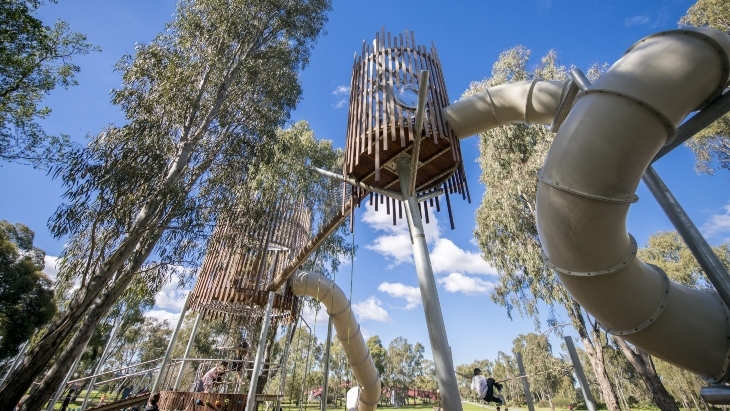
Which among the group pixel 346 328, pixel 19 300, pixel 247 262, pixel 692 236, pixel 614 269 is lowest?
pixel 614 269

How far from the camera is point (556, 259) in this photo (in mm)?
2572

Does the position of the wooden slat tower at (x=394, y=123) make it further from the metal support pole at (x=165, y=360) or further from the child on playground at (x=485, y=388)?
the metal support pole at (x=165, y=360)

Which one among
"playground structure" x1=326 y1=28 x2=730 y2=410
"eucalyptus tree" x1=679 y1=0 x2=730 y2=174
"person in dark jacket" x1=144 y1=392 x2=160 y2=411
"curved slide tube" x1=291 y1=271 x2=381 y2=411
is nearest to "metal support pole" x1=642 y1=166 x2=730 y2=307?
"playground structure" x1=326 y1=28 x2=730 y2=410

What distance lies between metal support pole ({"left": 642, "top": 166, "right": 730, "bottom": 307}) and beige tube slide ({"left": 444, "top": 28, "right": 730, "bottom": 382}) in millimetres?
240

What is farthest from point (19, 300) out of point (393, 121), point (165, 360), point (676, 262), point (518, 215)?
point (676, 262)

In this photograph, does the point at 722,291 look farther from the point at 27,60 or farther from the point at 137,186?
the point at 27,60

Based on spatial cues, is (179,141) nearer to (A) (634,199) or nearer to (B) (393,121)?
(B) (393,121)

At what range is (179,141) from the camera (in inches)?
284

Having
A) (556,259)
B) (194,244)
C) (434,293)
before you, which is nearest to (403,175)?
(434,293)

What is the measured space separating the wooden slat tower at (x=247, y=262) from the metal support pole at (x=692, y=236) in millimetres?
7158

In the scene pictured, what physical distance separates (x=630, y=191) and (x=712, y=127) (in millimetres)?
14727

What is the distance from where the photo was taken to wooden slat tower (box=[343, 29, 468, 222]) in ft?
15.7

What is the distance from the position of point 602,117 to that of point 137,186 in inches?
279

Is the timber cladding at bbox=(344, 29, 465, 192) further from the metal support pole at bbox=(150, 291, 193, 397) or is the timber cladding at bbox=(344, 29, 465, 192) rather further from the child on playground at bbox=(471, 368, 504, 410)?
the metal support pole at bbox=(150, 291, 193, 397)
